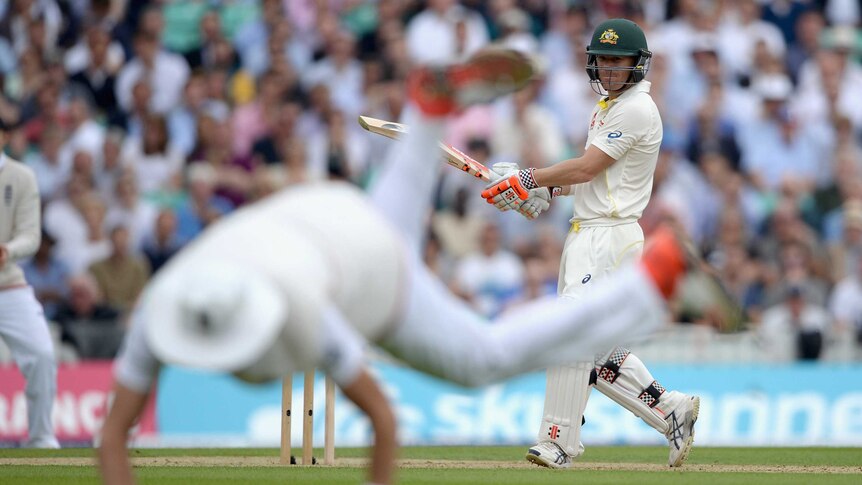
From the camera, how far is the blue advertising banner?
13609 mm

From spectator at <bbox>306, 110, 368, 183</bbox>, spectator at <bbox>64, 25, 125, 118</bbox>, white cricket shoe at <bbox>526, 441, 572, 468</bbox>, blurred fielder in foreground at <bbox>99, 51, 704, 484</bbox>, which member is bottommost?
white cricket shoe at <bbox>526, 441, 572, 468</bbox>

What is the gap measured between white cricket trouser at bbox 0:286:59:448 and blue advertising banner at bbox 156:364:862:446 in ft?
6.83

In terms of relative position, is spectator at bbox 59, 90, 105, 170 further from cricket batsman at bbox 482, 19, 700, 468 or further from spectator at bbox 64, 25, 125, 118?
cricket batsman at bbox 482, 19, 700, 468

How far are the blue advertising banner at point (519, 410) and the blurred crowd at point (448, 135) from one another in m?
0.57

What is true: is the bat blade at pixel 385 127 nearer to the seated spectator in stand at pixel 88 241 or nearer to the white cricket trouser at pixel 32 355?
the white cricket trouser at pixel 32 355

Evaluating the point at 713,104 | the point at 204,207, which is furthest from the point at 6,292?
the point at 713,104

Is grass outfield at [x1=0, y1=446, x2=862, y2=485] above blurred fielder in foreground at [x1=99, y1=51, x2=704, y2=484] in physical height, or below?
below

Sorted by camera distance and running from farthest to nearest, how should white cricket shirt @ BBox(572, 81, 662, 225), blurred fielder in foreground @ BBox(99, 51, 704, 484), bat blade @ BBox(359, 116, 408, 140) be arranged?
1. white cricket shirt @ BBox(572, 81, 662, 225)
2. bat blade @ BBox(359, 116, 408, 140)
3. blurred fielder in foreground @ BBox(99, 51, 704, 484)

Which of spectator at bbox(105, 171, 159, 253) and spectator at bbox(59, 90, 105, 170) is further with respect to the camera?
spectator at bbox(59, 90, 105, 170)

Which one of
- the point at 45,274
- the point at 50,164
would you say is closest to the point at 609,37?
the point at 45,274

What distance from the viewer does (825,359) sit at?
14594 mm

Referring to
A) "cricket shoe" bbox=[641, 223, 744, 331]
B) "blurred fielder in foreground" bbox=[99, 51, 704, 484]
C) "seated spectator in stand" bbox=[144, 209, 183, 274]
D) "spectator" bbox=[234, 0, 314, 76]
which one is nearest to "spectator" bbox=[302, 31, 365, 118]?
"spectator" bbox=[234, 0, 314, 76]

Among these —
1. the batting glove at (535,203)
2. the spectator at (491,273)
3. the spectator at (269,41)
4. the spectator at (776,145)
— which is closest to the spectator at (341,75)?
the spectator at (269,41)

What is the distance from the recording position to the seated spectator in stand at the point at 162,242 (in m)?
15.1
